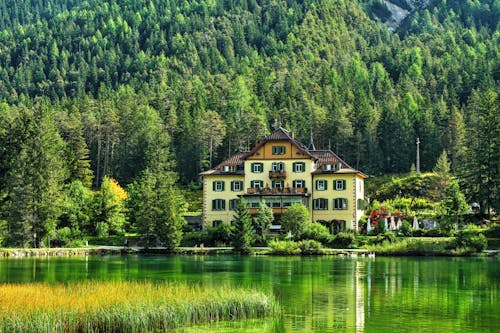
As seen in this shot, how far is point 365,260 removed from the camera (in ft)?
201

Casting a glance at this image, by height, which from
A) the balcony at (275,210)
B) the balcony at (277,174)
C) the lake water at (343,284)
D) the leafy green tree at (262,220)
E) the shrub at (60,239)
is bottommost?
the lake water at (343,284)

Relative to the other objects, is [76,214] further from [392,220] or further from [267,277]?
[267,277]

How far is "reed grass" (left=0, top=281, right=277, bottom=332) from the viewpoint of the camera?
22781 mm

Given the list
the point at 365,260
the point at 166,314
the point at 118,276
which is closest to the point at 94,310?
the point at 166,314

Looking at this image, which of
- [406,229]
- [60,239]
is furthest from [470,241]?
[60,239]

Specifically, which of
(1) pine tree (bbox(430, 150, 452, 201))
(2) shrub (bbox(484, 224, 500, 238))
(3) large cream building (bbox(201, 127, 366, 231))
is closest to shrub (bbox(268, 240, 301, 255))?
(3) large cream building (bbox(201, 127, 366, 231))

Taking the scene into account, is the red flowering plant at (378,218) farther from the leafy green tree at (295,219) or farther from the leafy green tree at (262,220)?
the leafy green tree at (262,220)

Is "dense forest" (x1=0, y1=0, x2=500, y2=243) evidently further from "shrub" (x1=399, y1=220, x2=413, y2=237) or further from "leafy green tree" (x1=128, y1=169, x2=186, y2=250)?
"shrub" (x1=399, y1=220, x2=413, y2=237)

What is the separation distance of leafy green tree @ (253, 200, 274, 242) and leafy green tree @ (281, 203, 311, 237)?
1978mm

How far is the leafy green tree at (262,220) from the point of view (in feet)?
259

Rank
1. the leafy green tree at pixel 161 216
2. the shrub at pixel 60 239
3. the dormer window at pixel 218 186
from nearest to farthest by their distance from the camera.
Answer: the leafy green tree at pixel 161 216 → the shrub at pixel 60 239 → the dormer window at pixel 218 186

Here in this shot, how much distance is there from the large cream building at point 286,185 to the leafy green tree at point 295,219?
602 centimetres

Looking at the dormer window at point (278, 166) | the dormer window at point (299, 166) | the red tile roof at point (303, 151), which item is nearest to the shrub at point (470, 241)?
the red tile roof at point (303, 151)

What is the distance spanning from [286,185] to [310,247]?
17363mm
